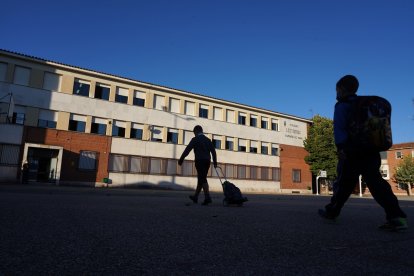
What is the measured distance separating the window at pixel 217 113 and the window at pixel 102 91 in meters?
12.1

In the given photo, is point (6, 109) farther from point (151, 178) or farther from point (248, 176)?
point (248, 176)

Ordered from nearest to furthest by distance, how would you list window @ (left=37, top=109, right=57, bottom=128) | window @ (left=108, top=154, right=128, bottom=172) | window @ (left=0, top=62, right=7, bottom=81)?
window @ (left=0, top=62, right=7, bottom=81) < window @ (left=37, top=109, right=57, bottom=128) < window @ (left=108, top=154, right=128, bottom=172)

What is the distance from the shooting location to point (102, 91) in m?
31.1

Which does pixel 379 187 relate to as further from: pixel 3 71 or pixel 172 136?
pixel 172 136

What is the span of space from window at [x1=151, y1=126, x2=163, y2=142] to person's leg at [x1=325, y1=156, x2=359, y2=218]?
29.2 meters

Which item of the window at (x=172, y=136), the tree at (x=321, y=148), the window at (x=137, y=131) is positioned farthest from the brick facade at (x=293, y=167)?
the window at (x=137, y=131)

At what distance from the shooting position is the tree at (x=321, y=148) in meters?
41.3

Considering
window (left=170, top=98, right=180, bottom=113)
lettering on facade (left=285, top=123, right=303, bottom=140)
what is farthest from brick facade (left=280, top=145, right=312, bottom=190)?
window (left=170, top=98, right=180, bottom=113)

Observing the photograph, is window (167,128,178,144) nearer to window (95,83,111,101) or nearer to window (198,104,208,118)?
window (198,104,208,118)

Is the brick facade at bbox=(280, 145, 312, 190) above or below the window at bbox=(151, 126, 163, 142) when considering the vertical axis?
below

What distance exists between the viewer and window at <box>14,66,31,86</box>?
2729 centimetres

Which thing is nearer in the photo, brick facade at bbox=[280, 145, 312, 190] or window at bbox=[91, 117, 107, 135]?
window at bbox=[91, 117, 107, 135]

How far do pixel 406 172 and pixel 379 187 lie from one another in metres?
58.3

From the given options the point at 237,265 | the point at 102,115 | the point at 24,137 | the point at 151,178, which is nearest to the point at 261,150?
the point at 151,178
